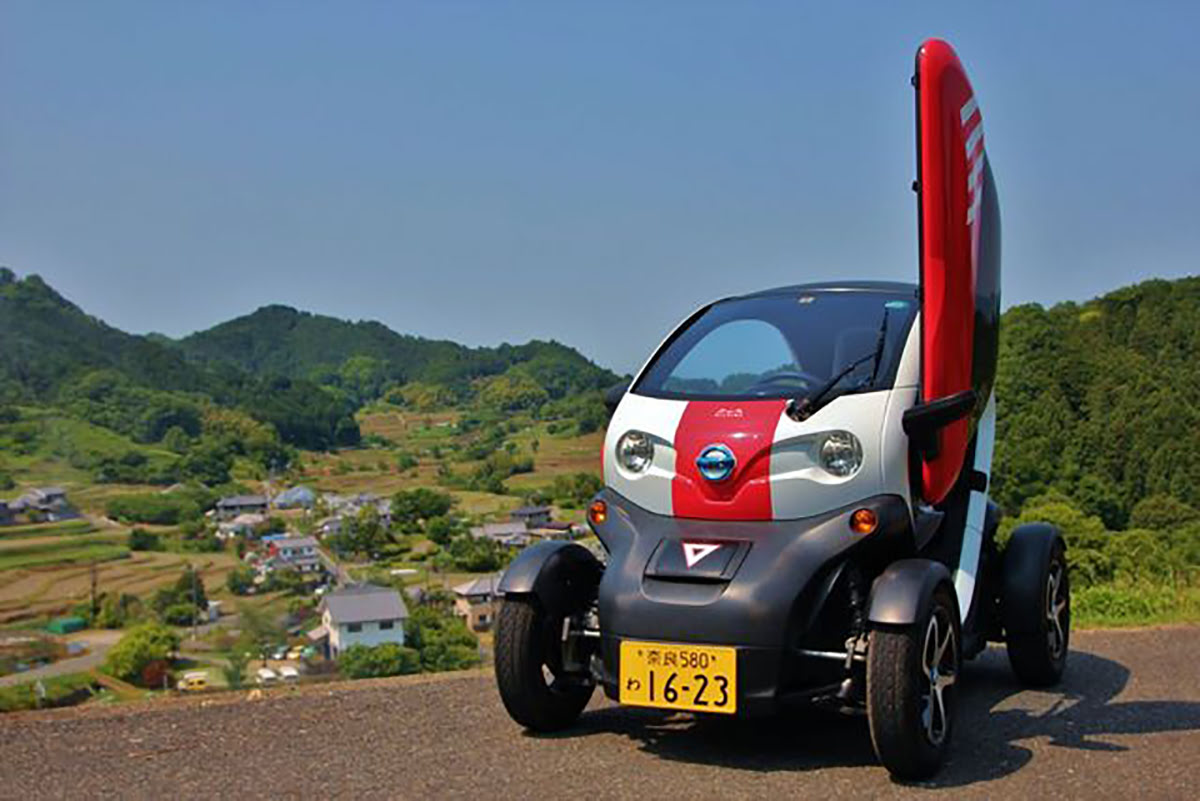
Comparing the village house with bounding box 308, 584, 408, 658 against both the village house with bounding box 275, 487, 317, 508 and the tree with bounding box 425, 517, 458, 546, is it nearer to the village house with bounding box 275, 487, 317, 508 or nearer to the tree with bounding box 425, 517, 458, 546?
the tree with bounding box 425, 517, 458, 546

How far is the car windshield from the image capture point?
5.89 meters

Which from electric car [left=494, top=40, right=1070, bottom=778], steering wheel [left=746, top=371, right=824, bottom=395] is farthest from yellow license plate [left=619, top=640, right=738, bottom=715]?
steering wheel [left=746, top=371, right=824, bottom=395]

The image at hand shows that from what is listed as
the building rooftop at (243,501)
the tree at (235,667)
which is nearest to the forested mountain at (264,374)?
the building rooftop at (243,501)

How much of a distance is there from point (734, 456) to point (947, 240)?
1.28 m

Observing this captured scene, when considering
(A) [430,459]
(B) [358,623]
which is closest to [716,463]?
(B) [358,623]

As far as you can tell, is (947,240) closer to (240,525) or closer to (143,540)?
(143,540)

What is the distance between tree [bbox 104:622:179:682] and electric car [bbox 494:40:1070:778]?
4.10 metres

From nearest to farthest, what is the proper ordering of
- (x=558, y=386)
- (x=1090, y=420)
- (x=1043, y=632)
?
(x=1043, y=632), (x=1090, y=420), (x=558, y=386)

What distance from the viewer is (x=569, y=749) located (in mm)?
5672

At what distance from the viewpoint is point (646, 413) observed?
19.3 ft

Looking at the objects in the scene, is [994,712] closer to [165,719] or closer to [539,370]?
[165,719]

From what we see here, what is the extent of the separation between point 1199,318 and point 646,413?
43139mm

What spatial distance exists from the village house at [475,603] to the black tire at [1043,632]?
3052mm

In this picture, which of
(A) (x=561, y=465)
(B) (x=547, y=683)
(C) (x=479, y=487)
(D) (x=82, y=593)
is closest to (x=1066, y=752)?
(B) (x=547, y=683)
